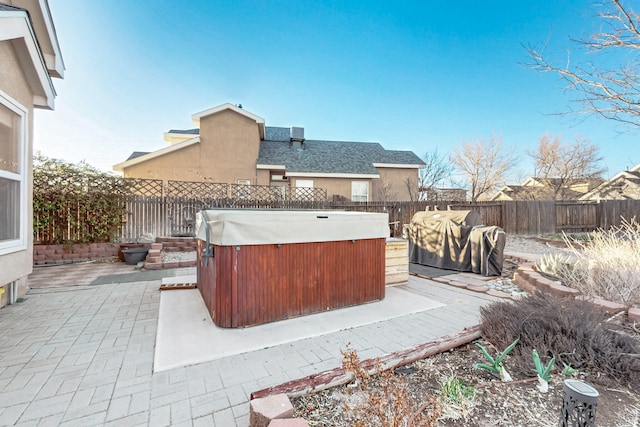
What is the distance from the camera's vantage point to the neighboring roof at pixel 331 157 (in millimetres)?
13617

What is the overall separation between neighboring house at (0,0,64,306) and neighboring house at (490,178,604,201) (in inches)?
1106

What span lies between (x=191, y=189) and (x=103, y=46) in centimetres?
471

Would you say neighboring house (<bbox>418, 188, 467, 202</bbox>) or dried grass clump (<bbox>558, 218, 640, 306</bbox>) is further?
neighboring house (<bbox>418, 188, 467, 202</bbox>)

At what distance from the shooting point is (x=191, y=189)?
988 centimetres

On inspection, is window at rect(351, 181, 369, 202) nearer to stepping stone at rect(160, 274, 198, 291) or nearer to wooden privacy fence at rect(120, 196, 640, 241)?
wooden privacy fence at rect(120, 196, 640, 241)

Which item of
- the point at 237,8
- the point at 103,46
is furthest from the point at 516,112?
the point at 103,46

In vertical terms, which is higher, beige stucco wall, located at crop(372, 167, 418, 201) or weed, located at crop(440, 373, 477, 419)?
beige stucco wall, located at crop(372, 167, 418, 201)

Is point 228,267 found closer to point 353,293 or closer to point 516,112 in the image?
point 353,293

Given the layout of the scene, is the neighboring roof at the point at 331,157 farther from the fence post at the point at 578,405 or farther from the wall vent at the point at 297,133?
the fence post at the point at 578,405

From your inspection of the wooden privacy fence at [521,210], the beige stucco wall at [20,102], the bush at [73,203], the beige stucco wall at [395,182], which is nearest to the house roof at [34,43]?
the beige stucco wall at [20,102]

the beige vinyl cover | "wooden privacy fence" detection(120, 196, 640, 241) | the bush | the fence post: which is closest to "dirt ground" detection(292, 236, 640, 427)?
the fence post

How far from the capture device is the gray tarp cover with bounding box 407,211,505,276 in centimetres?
537

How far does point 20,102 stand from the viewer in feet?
11.6

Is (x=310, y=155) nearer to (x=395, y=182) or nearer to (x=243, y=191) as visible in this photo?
(x=243, y=191)
